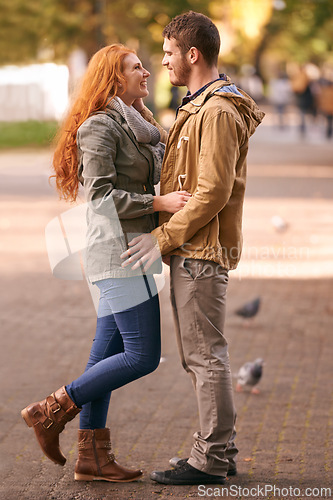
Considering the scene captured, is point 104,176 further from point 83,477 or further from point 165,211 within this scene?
point 83,477

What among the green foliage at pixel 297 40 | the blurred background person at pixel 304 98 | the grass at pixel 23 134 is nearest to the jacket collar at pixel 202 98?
the grass at pixel 23 134

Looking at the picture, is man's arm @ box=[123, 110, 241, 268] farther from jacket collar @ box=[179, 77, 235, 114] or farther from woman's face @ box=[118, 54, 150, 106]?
woman's face @ box=[118, 54, 150, 106]

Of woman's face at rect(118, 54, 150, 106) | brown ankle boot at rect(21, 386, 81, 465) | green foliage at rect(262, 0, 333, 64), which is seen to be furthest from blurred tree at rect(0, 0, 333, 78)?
brown ankle boot at rect(21, 386, 81, 465)

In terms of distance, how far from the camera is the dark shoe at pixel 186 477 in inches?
169

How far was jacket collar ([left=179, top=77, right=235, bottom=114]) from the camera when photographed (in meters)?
4.02

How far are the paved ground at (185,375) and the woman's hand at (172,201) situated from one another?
132 cm

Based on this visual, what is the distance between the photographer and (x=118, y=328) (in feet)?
13.9

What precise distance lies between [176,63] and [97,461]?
6.22ft

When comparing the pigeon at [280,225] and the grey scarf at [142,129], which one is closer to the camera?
the grey scarf at [142,129]

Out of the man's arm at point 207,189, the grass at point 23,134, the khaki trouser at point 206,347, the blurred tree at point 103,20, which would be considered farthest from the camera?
the grass at point 23,134

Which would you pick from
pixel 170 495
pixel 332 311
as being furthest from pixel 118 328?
pixel 332 311

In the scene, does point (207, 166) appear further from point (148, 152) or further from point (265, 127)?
point (265, 127)

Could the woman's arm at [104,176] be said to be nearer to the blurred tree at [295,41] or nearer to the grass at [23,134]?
the grass at [23,134]

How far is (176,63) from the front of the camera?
407 centimetres
